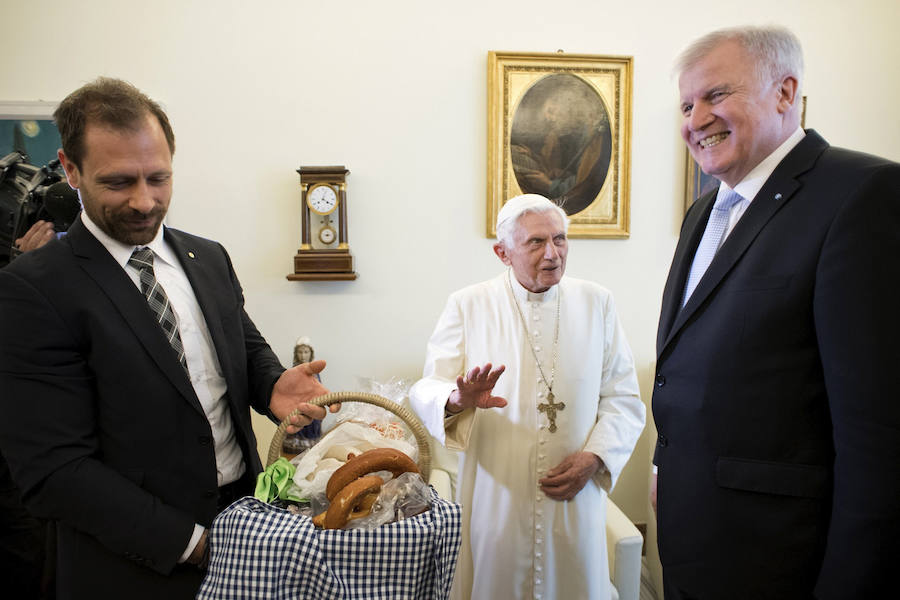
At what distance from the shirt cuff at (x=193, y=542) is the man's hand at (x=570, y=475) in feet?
4.00

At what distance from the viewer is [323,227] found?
3.25m

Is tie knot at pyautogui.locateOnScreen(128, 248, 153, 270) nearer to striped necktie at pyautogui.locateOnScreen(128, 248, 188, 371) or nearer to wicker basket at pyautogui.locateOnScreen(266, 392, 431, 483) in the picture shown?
striped necktie at pyautogui.locateOnScreen(128, 248, 188, 371)

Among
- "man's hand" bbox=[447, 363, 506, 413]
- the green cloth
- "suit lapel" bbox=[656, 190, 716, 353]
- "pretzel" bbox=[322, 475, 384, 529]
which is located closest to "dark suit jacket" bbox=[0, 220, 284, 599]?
the green cloth

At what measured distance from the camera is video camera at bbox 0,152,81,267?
219 centimetres

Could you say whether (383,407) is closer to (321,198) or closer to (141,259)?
(141,259)

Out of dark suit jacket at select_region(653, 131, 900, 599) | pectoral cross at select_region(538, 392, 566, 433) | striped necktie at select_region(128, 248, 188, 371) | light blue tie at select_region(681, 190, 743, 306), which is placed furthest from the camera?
pectoral cross at select_region(538, 392, 566, 433)

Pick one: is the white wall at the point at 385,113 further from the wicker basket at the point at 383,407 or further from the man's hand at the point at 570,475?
the wicker basket at the point at 383,407

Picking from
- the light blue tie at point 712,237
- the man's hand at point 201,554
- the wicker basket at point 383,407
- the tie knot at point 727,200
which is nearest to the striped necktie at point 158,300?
the wicker basket at point 383,407

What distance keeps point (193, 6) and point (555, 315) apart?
9.35ft

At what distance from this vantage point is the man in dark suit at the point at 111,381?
121cm

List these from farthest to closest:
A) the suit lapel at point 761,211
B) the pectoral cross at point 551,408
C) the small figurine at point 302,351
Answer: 1. the small figurine at point 302,351
2. the pectoral cross at point 551,408
3. the suit lapel at point 761,211

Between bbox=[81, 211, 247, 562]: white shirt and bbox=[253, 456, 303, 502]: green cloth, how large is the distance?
0.55 ft

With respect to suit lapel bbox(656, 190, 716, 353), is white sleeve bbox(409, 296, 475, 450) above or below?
below

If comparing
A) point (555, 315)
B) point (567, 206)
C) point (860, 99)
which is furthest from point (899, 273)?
point (860, 99)
